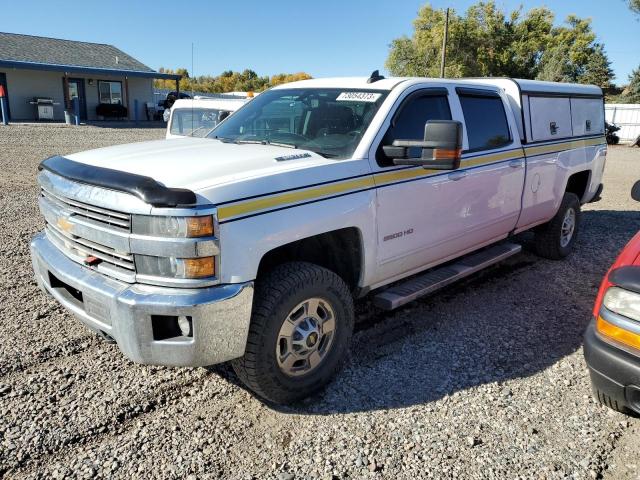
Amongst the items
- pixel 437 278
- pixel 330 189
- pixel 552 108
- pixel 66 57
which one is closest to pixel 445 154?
pixel 330 189

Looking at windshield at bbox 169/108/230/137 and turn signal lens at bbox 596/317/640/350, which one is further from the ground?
windshield at bbox 169/108/230/137

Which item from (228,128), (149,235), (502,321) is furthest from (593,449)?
(228,128)

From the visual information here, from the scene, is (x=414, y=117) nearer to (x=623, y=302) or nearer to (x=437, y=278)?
(x=437, y=278)

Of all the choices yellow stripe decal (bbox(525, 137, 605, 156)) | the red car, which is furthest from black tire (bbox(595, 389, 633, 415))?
yellow stripe decal (bbox(525, 137, 605, 156))

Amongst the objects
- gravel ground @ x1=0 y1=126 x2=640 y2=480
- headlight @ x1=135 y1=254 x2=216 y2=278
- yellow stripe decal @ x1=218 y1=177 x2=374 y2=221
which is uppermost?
yellow stripe decal @ x1=218 y1=177 x2=374 y2=221

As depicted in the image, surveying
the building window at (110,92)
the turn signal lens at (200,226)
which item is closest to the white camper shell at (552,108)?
the turn signal lens at (200,226)

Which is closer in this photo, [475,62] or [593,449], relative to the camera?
[593,449]

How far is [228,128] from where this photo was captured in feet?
14.7

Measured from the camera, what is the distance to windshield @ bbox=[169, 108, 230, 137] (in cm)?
784

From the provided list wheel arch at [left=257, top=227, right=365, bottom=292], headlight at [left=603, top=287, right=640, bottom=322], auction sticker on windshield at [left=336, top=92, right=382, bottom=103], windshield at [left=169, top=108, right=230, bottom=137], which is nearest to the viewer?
headlight at [left=603, top=287, right=640, bottom=322]

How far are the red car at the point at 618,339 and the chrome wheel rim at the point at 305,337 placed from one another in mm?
1536

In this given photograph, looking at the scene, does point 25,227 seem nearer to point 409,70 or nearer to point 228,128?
point 228,128

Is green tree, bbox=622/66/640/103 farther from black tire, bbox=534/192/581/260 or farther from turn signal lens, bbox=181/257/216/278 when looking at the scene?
turn signal lens, bbox=181/257/216/278

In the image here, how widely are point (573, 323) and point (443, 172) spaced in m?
1.85
